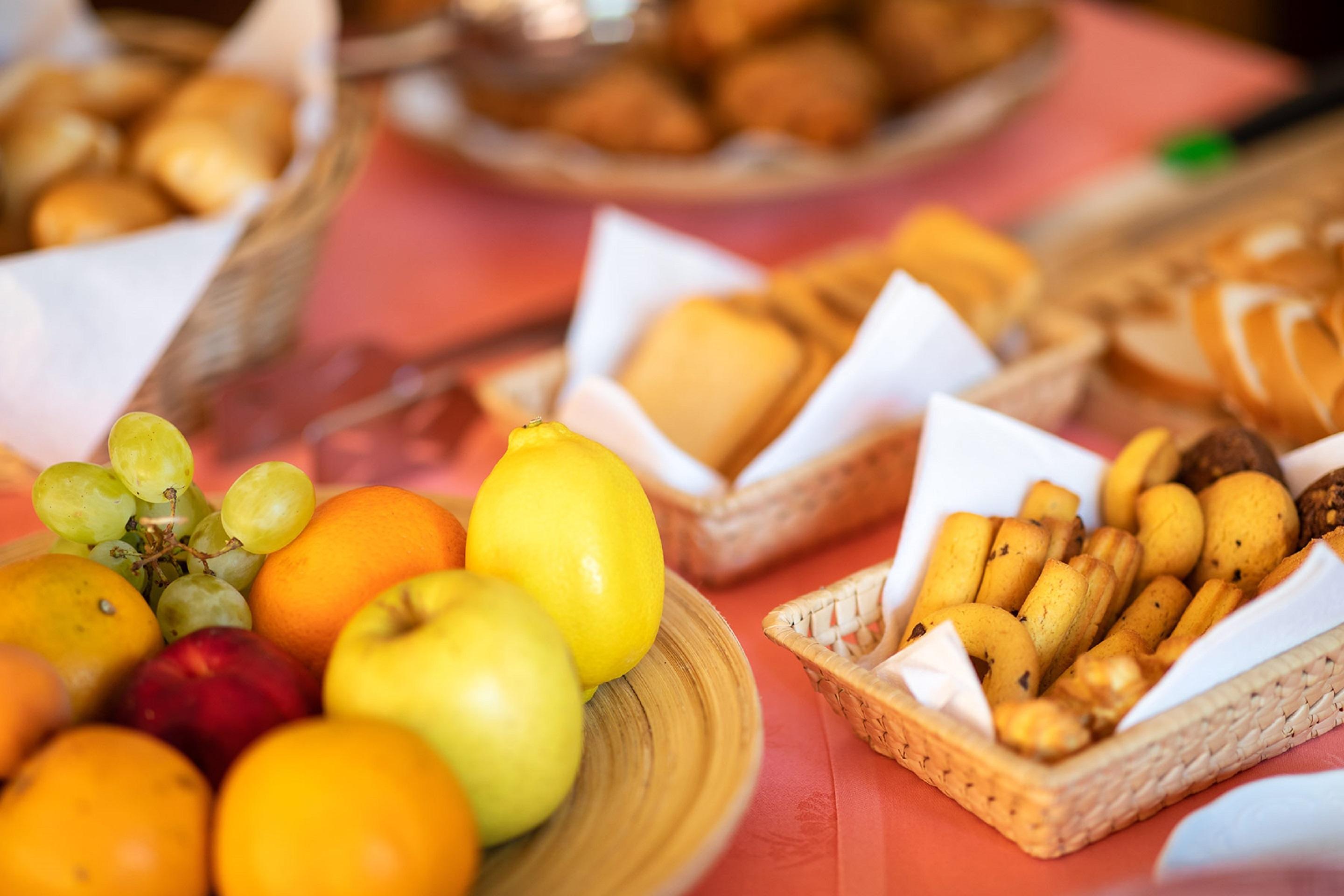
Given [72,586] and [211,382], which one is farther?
[211,382]

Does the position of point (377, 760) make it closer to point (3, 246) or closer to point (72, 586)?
point (72, 586)

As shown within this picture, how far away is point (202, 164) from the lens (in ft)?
2.71

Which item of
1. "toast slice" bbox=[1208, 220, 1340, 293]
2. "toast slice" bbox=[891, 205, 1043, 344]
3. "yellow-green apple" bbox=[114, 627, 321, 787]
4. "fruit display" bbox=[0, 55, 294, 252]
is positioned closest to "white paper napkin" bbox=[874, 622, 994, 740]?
"yellow-green apple" bbox=[114, 627, 321, 787]

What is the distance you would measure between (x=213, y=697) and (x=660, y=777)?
0.53 feet

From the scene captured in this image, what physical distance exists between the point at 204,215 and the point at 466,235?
33 centimetres

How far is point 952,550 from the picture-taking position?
0.56 metres

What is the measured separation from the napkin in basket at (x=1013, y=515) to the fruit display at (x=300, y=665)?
0.44 feet

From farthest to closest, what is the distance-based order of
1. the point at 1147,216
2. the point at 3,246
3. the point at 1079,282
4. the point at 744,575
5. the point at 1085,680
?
the point at 1147,216 < the point at 1079,282 < the point at 3,246 < the point at 744,575 < the point at 1085,680

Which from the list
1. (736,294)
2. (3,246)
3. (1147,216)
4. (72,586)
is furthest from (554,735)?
(1147,216)

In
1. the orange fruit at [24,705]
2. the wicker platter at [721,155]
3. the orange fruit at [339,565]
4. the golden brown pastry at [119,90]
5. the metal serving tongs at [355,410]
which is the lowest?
the metal serving tongs at [355,410]

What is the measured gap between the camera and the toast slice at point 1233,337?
729 millimetres

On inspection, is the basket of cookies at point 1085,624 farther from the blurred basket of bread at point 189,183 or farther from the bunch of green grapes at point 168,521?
the blurred basket of bread at point 189,183

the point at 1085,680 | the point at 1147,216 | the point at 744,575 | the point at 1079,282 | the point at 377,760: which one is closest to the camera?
the point at 377,760


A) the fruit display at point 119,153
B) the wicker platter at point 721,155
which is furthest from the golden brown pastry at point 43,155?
the wicker platter at point 721,155
